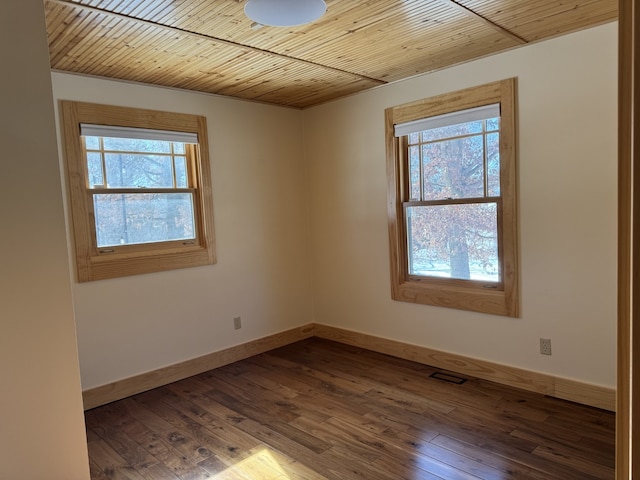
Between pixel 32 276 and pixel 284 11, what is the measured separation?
1555 mm

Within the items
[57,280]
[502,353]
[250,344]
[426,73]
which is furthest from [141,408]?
[426,73]

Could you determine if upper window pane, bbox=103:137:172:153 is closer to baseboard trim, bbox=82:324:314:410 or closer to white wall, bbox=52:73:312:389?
white wall, bbox=52:73:312:389

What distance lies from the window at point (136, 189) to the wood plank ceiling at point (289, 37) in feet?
1.09

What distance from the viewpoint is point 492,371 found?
10.6ft

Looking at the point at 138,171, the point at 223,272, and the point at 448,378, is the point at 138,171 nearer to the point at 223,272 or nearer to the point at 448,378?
the point at 223,272

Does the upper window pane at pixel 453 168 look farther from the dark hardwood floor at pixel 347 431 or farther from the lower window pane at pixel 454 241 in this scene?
the dark hardwood floor at pixel 347 431

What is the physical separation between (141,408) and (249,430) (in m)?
0.90

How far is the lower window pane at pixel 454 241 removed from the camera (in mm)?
3255

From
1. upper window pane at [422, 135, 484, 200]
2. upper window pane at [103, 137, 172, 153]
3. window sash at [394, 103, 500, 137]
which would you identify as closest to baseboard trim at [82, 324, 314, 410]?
upper window pane at [103, 137, 172, 153]

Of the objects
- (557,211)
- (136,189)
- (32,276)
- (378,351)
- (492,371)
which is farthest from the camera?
(378,351)

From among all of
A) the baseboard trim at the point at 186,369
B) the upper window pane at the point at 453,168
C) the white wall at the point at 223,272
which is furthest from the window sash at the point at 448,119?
the baseboard trim at the point at 186,369

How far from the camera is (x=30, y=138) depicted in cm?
164

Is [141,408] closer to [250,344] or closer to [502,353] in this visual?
[250,344]

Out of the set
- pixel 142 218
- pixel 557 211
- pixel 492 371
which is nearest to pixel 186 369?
pixel 142 218
